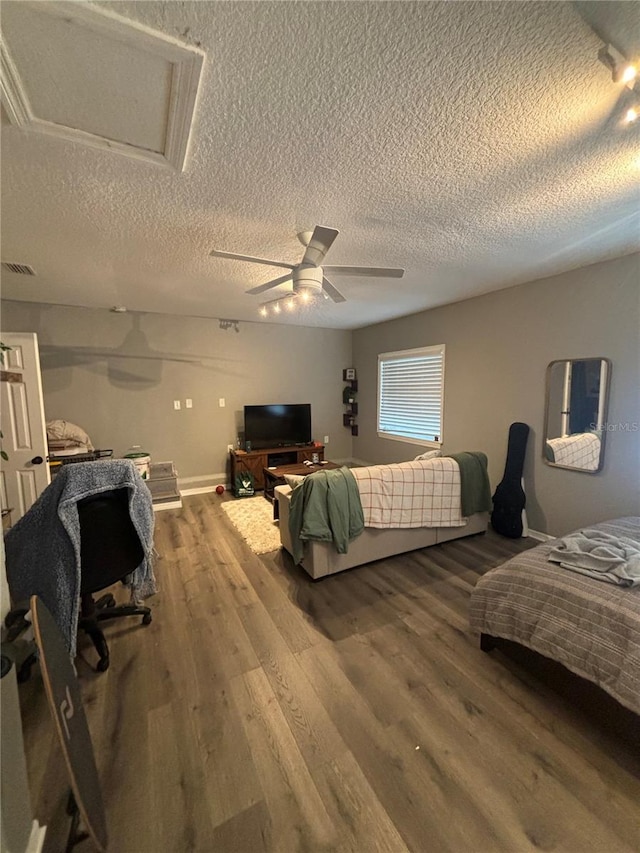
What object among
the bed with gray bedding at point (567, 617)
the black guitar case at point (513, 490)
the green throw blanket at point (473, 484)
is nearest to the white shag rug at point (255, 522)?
the green throw blanket at point (473, 484)

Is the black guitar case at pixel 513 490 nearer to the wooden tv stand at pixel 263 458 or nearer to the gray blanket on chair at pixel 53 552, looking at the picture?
the wooden tv stand at pixel 263 458

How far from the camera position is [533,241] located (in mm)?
→ 2381

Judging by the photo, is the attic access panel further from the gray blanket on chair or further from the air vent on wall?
the air vent on wall

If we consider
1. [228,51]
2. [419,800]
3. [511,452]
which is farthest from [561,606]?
[228,51]

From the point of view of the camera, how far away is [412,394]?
4.85 meters

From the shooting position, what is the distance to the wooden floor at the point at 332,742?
45.3 inches

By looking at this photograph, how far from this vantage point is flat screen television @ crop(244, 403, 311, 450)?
4934 mm

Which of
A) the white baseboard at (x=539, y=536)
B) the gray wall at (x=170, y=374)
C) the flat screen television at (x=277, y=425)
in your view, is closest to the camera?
the white baseboard at (x=539, y=536)

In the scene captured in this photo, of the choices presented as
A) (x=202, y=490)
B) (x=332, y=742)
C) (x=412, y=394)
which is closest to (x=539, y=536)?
(x=412, y=394)

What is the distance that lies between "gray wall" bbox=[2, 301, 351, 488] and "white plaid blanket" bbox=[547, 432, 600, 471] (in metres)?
3.59

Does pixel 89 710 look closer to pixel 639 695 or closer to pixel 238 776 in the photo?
pixel 238 776

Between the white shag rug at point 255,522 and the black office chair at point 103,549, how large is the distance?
132cm

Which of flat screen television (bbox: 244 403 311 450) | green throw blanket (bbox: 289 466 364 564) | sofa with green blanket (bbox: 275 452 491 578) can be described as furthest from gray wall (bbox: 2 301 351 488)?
green throw blanket (bbox: 289 466 364 564)

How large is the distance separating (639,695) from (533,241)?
263cm
